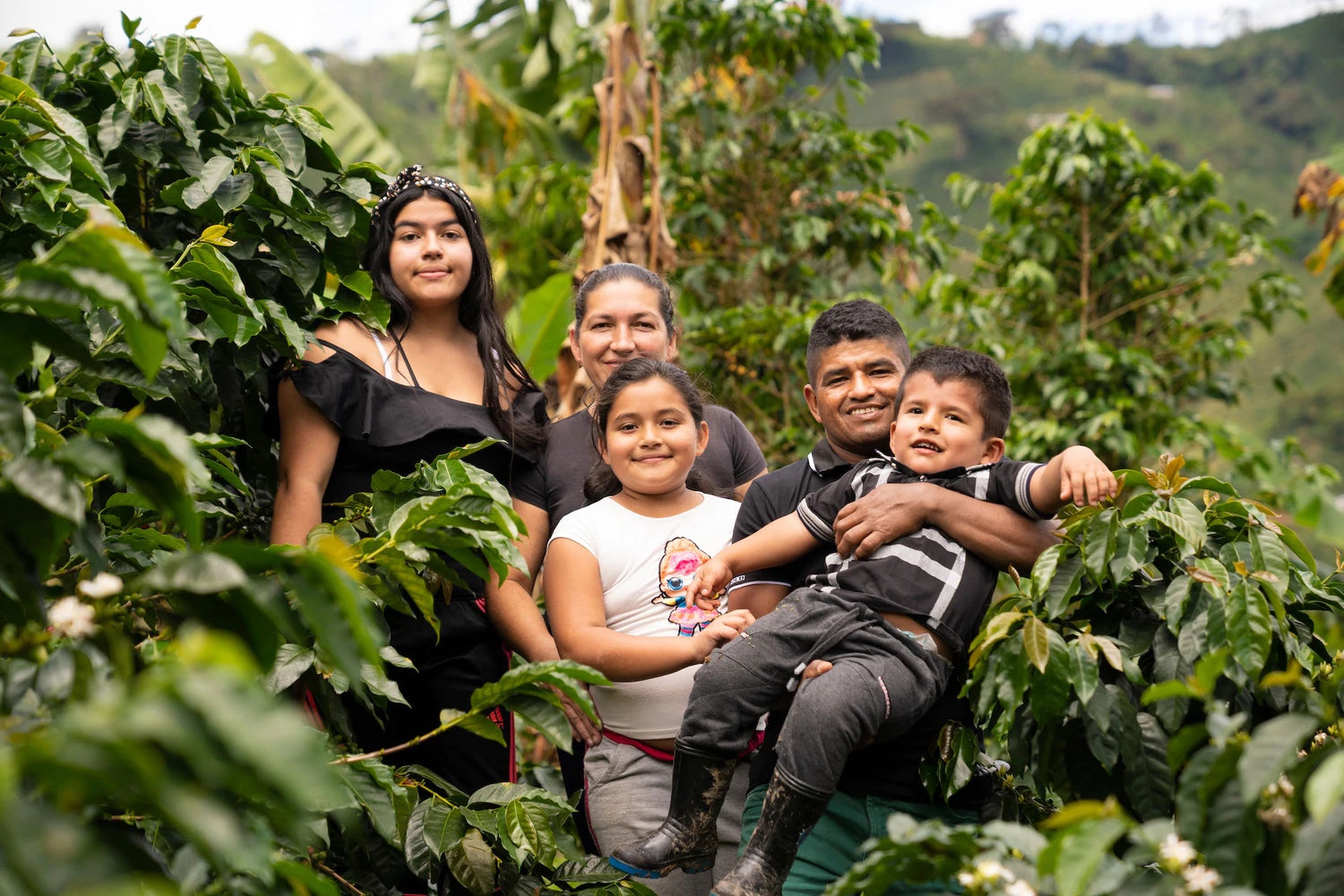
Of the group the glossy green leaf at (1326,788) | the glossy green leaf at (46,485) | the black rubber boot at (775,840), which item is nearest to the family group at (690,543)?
the black rubber boot at (775,840)

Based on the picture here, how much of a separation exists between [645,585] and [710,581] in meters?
0.27

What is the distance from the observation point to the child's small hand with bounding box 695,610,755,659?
2.13 meters

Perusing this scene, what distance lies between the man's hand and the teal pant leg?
0.43 m

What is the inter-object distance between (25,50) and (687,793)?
1921mm

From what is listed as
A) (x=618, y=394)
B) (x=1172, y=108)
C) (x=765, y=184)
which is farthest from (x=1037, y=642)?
(x=1172, y=108)

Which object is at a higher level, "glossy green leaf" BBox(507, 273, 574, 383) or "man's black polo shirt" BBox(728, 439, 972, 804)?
"glossy green leaf" BBox(507, 273, 574, 383)

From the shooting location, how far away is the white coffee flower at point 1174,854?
1.16 meters

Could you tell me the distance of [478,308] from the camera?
2.74 m

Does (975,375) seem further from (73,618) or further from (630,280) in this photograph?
(73,618)

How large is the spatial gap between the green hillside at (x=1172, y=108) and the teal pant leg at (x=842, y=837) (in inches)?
710

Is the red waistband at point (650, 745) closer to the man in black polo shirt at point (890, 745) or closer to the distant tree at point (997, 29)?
the man in black polo shirt at point (890, 745)

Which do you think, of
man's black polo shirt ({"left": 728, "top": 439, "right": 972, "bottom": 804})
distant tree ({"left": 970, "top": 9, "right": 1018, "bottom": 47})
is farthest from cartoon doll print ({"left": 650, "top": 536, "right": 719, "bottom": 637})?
distant tree ({"left": 970, "top": 9, "right": 1018, "bottom": 47})

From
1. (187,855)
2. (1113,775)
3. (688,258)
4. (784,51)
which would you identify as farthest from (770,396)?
(187,855)

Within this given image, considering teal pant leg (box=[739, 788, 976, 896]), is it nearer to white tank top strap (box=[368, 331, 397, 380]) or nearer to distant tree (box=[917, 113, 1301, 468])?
white tank top strap (box=[368, 331, 397, 380])
